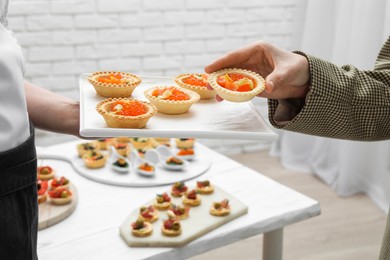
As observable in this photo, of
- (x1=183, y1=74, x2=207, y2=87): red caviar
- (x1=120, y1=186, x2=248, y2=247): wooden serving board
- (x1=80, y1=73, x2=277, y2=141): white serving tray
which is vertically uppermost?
(x1=183, y1=74, x2=207, y2=87): red caviar

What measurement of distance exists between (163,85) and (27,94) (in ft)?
1.02

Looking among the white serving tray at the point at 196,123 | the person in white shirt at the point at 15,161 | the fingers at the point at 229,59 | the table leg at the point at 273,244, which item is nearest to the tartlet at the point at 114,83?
the white serving tray at the point at 196,123

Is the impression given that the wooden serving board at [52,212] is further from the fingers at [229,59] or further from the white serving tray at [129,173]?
the fingers at [229,59]

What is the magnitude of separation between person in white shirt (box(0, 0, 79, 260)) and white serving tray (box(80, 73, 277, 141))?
0.15 metres

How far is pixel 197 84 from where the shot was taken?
48.5 inches

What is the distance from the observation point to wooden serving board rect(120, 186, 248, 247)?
1211mm

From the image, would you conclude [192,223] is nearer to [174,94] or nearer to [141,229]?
[141,229]

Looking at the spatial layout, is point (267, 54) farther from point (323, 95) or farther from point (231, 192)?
point (231, 192)

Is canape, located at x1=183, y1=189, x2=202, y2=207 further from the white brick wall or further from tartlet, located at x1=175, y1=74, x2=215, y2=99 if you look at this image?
the white brick wall

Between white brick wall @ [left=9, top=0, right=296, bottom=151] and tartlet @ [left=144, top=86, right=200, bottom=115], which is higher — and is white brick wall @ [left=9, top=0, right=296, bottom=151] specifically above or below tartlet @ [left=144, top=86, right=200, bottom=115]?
below

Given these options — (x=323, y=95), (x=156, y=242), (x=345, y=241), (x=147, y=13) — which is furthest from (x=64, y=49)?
(x=323, y=95)

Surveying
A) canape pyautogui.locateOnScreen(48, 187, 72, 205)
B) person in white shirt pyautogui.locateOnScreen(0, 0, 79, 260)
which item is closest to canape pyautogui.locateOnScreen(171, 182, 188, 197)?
canape pyautogui.locateOnScreen(48, 187, 72, 205)

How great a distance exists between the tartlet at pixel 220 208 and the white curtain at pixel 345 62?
1675mm

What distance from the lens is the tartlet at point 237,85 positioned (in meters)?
1.03
